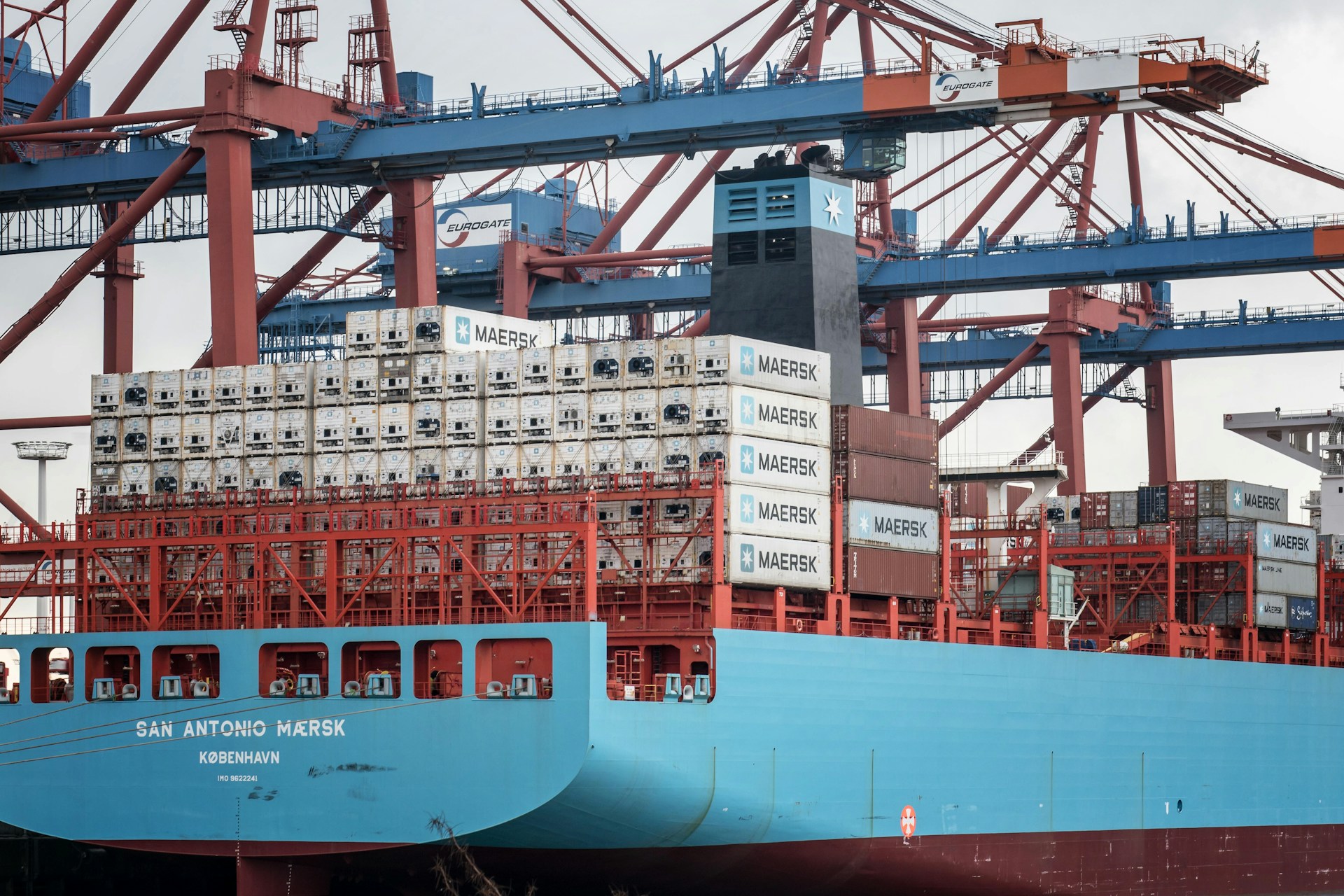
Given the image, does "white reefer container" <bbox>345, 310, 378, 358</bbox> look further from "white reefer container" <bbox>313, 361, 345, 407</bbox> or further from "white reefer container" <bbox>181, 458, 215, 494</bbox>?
"white reefer container" <bbox>181, 458, 215, 494</bbox>

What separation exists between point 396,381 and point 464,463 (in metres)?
1.98

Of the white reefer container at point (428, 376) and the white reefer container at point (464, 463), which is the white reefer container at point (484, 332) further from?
the white reefer container at point (464, 463)

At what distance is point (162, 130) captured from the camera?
41.6 metres

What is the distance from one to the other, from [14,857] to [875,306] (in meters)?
25.5

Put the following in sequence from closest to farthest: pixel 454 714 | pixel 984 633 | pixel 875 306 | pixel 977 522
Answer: pixel 454 714 → pixel 984 633 → pixel 977 522 → pixel 875 306

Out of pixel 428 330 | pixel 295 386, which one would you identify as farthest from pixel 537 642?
pixel 295 386

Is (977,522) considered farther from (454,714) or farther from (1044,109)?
(454,714)

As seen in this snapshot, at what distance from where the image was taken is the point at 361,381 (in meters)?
34.2

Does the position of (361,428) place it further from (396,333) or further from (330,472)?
(396,333)

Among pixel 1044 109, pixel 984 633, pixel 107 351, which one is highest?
pixel 1044 109

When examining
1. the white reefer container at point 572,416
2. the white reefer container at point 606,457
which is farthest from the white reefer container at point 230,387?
the white reefer container at point 606,457

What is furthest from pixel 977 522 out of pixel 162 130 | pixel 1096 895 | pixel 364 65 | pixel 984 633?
pixel 162 130

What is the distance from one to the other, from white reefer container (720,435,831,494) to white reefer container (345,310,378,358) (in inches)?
262

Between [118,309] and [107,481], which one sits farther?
[118,309]
